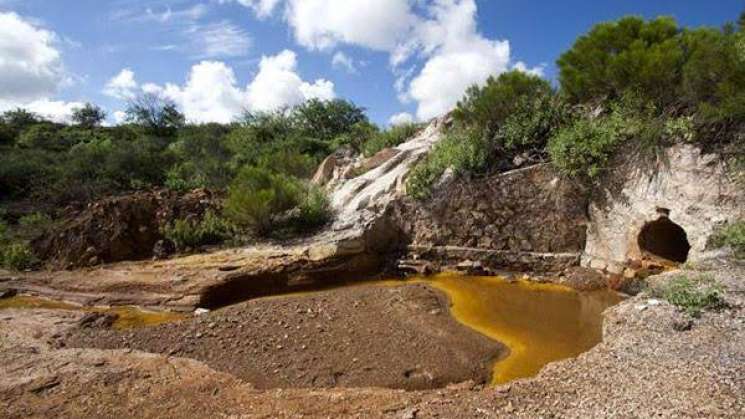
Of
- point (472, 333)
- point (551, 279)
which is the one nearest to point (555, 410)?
point (472, 333)

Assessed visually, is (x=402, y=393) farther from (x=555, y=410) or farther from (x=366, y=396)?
(x=555, y=410)

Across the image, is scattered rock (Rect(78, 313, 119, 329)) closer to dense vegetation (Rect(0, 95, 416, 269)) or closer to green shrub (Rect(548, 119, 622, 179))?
dense vegetation (Rect(0, 95, 416, 269))

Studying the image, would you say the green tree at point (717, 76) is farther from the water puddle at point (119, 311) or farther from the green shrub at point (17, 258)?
the green shrub at point (17, 258)

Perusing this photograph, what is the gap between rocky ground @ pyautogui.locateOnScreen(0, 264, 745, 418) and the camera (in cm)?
380

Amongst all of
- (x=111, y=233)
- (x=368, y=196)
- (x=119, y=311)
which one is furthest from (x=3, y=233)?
(x=368, y=196)

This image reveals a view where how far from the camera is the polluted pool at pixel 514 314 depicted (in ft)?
18.8

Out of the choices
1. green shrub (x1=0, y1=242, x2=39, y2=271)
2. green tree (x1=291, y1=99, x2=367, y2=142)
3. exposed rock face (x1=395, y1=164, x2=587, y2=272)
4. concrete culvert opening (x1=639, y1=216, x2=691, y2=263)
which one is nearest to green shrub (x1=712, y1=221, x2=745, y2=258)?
concrete culvert opening (x1=639, y1=216, x2=691, y2=263)

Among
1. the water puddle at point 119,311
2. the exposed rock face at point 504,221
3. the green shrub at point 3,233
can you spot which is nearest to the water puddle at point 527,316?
the exposed rock face at point 504,221

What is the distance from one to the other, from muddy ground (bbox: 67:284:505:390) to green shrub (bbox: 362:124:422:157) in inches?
360

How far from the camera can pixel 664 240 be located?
343 inches

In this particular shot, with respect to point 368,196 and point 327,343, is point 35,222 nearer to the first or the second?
point 368,196

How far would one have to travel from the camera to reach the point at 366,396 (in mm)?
4406

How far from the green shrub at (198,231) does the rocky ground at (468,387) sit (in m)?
4.70

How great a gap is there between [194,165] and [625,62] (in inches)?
606
